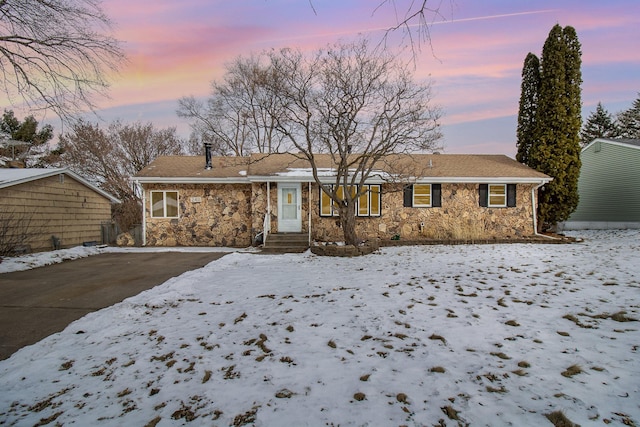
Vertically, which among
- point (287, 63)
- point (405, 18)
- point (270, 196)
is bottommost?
point (270, 196)

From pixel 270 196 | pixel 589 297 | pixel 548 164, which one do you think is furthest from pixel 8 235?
pixel 548 164

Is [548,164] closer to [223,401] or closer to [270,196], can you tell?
[270,196]

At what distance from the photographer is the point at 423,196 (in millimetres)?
13672

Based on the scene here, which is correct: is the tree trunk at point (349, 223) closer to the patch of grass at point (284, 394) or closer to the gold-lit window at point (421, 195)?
the gold-lit window at point (421, 195)

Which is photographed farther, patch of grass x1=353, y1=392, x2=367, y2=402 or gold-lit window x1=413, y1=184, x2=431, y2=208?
gold-lit window x1=413, y1=184, x2=431, y2=208

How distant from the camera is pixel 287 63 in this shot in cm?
1064

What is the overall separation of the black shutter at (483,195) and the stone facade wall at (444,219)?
A: 0.16m

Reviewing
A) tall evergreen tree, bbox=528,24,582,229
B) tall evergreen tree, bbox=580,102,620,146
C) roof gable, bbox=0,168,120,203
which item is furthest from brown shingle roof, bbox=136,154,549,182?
tall evergreen tree, bbox=580,102,620,146

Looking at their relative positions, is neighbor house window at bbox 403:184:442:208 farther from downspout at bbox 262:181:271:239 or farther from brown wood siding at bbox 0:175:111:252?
brown wood siding at bbox 0:175:111:252

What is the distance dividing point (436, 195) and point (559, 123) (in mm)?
6636

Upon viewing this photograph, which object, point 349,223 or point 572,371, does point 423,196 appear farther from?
point 572,371

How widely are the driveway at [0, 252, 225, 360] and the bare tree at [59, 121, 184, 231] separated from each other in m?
13.5

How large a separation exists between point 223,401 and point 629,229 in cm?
2127

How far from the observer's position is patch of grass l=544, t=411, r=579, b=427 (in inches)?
74.2
